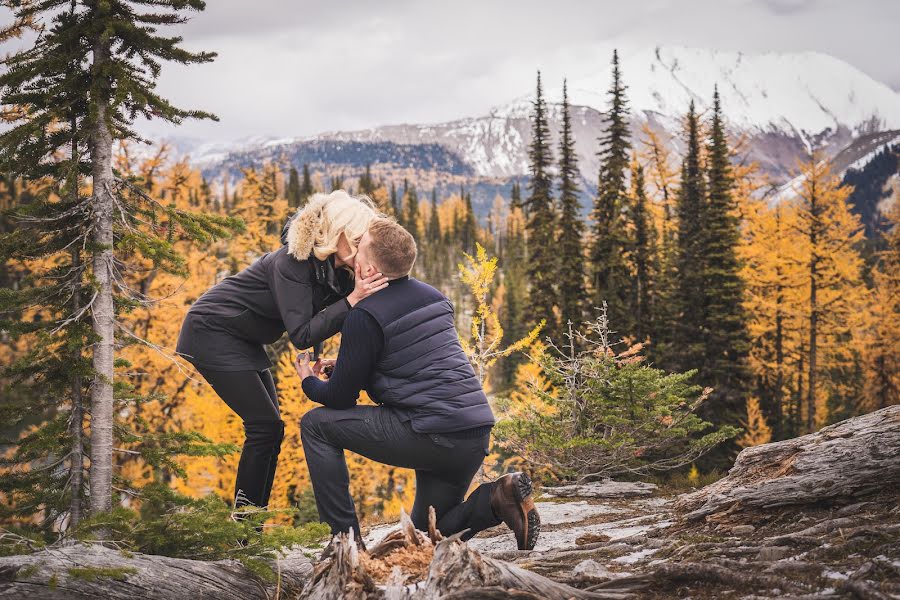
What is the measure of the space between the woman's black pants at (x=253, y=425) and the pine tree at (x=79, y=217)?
923 mm

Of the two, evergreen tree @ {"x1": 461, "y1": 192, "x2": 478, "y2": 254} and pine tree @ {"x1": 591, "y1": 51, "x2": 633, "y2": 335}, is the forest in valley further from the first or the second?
evergreen tree @ {"x1": 461, "y1": 192, "x2": 478, "y2": 254}

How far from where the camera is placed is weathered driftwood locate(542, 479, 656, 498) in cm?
799

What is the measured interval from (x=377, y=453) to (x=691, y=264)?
2825 centimetres

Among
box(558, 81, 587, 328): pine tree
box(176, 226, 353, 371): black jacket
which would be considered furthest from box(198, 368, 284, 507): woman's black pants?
box(558, 81, 587, 328): pine tree

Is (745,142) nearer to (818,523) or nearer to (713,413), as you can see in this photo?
(713,413)

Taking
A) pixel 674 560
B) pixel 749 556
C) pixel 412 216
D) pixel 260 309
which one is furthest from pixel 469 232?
pixel 749 556

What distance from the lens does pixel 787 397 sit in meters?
31.5

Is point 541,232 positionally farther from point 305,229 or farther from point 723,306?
A: point 305,229

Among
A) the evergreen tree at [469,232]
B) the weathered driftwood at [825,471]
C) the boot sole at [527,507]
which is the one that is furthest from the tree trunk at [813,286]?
the evergreen tree at [469,232]

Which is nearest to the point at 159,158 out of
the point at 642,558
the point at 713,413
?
the point at 642,558

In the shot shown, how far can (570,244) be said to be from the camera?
109ft

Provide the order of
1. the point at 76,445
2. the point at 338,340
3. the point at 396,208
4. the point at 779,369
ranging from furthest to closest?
the point at 396,208
the point at 779,369
the point at 338,340
the point at 76,445

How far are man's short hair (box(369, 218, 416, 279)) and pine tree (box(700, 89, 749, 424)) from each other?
26173 mm

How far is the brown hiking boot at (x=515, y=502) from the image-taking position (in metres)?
3.89
